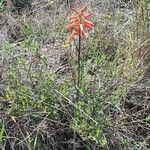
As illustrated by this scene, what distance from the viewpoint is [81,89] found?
7.54ft

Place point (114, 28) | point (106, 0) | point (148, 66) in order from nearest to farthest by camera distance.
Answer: point (148, 66)
point (114, 28)
point (106, 0)

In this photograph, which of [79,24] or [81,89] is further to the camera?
[81,89]

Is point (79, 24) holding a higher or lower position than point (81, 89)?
higher

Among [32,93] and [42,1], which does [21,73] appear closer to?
[32,93]

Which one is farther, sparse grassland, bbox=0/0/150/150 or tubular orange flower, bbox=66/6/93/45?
sparse grassland, bbox=0/0/150/150

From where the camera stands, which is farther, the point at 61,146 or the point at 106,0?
the point at 106,0

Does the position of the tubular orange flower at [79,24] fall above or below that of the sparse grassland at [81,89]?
above

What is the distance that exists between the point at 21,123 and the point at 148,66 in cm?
89

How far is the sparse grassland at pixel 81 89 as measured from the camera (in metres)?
2.20

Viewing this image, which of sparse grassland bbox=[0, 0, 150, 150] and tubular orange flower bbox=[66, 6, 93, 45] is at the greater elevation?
tubular orange flower bbox=[66, 6, 93, 45]

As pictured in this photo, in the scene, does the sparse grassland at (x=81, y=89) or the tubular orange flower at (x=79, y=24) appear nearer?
the tubular orange flower at (x=79, y=24)

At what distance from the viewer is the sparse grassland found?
2.20 m

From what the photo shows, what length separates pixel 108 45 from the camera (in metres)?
2.84

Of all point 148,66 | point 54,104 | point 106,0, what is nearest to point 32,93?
point 54,104
